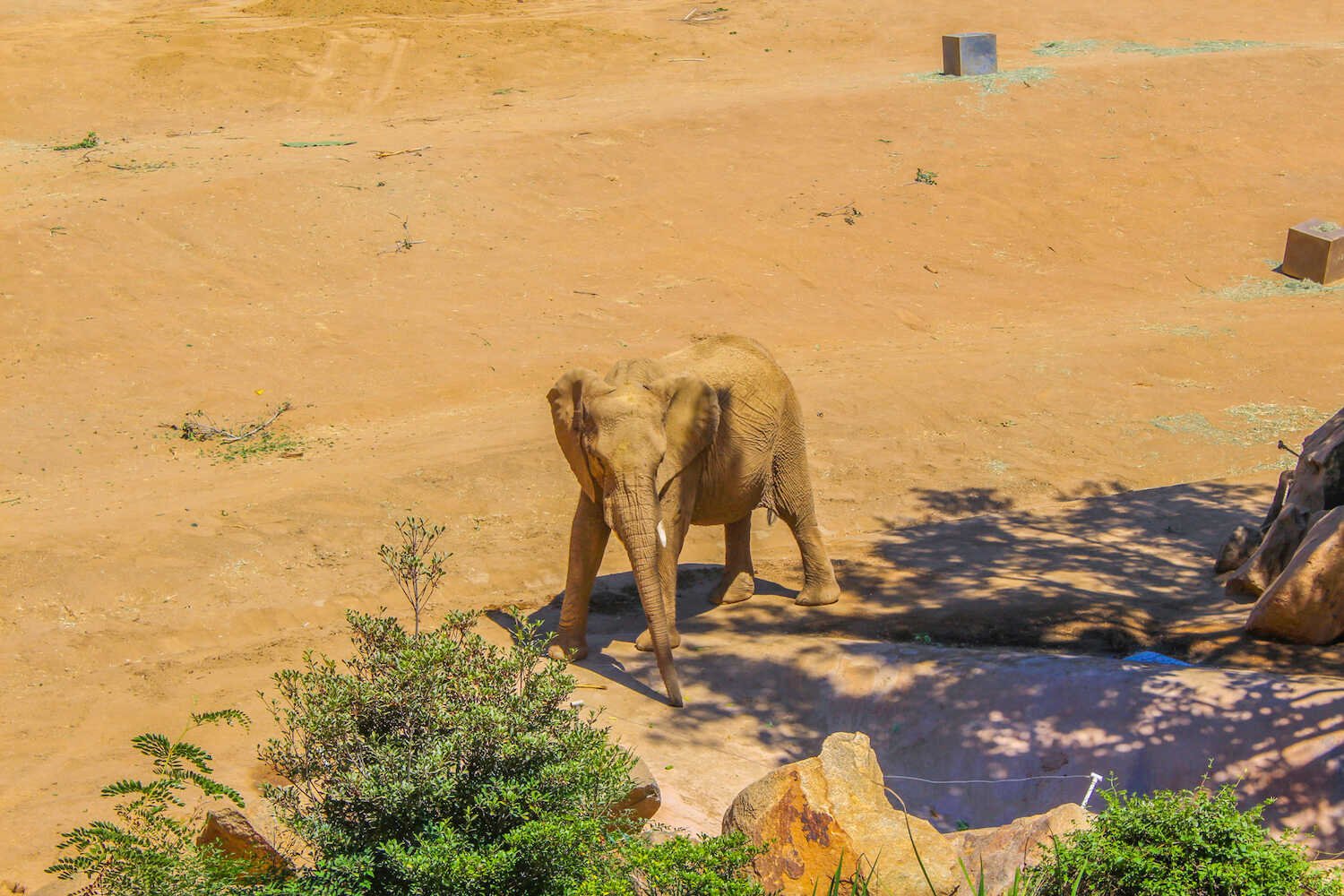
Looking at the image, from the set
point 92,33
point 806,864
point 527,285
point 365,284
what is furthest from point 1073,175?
point 92,33

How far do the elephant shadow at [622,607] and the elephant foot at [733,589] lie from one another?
0.09m

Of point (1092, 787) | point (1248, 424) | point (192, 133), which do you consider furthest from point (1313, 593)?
point (192, 133)

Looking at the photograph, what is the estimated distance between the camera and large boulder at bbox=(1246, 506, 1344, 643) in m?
7.96

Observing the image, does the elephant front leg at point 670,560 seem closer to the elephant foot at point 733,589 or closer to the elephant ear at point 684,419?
the elephant ear at point 684,419

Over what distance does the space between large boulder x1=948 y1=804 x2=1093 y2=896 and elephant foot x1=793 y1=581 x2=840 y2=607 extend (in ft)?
14.3

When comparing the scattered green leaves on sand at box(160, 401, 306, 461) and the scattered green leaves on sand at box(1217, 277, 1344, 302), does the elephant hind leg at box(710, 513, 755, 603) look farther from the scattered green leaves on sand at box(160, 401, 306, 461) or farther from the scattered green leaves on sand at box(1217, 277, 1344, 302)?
the scattered green leaves on sand at box(1217, 277, 1344, 302)

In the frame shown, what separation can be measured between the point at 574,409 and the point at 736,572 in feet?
8.31

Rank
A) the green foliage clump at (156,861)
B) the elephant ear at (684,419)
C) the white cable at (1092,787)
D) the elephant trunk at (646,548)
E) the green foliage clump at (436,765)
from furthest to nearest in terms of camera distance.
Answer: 1. the elephant ear at (684,419)
2. the elephant trunk at (646,548)
3. the white cable at (1092,787)
4. the green foliage clump at (436,765)
5. the green foliage clump at (156,861)

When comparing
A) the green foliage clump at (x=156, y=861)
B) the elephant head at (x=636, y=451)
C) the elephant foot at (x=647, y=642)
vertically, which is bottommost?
the elephant foot at (x=647, y=642)

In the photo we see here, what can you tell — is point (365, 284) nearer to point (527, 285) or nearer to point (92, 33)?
point (527, 285)

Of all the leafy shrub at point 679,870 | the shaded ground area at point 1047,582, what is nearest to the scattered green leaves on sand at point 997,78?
the shaded ground area at point 1047,582

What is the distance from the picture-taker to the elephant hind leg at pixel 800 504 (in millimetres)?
9859

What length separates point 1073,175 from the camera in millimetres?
20469

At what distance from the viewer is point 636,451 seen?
7.92 m
